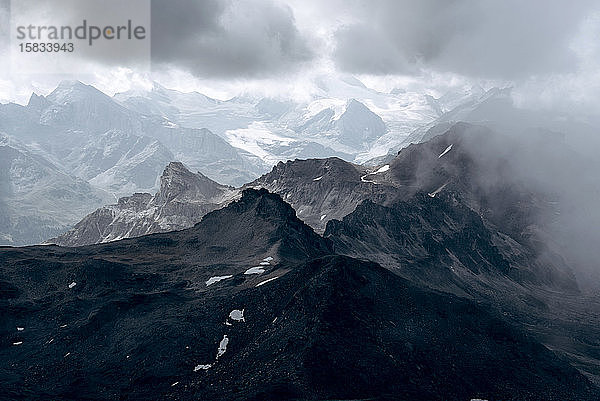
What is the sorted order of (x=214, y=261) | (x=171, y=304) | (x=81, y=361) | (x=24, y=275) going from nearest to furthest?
1. (x=81, y=361)
2. (x=171, y=304)
3. (x=24, y=275)
4. (x=214, y=261)

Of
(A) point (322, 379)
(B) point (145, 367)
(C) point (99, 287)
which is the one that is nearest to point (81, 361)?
(B) point (145, 367)

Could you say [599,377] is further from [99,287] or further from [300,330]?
[99,287]

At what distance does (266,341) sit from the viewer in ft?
345

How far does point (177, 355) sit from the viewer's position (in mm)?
108500

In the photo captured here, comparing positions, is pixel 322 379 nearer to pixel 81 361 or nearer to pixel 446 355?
pixel 446 355

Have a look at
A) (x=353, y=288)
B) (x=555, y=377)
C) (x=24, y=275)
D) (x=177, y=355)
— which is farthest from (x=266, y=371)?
(x=24, y=275)

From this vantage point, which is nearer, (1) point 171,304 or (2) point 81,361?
(2) point 81,361

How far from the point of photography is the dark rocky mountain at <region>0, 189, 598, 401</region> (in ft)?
316

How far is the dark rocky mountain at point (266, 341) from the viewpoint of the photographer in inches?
3797

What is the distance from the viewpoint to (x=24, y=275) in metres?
165

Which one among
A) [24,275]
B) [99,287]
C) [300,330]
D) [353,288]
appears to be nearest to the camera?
[300,330]

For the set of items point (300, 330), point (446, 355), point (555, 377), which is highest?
point (300, 330)

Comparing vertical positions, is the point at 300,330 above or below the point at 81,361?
above

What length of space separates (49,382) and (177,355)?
78.4ft
